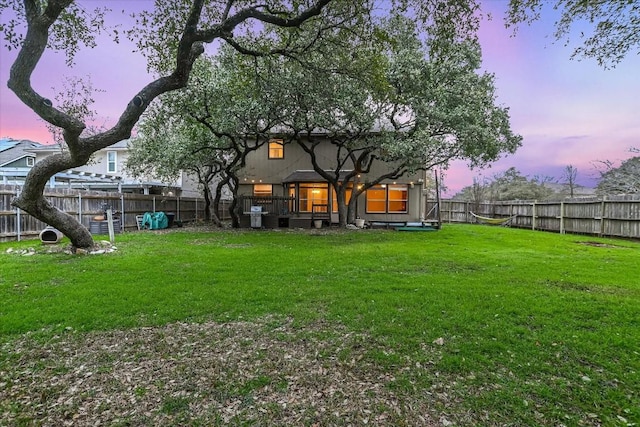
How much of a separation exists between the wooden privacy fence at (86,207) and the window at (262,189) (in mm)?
3931

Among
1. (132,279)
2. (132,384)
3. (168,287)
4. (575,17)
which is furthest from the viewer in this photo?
(132,279)

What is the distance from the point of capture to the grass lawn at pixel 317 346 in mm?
2611

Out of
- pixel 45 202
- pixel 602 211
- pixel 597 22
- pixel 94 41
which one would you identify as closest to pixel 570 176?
pixel 602 211

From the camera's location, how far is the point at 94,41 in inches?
294

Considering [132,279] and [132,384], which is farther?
[132,279]

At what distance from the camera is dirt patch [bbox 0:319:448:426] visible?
2537 mm

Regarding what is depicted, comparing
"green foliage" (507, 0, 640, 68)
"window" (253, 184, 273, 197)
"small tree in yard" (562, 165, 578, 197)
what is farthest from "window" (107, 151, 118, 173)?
"small tree in yard" (562, 165, 578, 197)

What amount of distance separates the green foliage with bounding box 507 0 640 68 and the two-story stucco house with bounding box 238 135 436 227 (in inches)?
469

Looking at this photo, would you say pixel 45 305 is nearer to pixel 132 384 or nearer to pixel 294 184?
pixel 132 384

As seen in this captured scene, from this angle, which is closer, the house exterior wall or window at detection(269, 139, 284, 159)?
the house exterior wall

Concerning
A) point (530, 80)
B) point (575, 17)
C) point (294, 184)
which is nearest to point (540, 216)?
point (530, 80)

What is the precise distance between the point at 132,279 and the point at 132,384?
374cm

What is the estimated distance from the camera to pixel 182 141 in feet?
45.9

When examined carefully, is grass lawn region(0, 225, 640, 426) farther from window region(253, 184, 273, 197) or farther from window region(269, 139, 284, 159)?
window region(269, 139, 284, 159)
